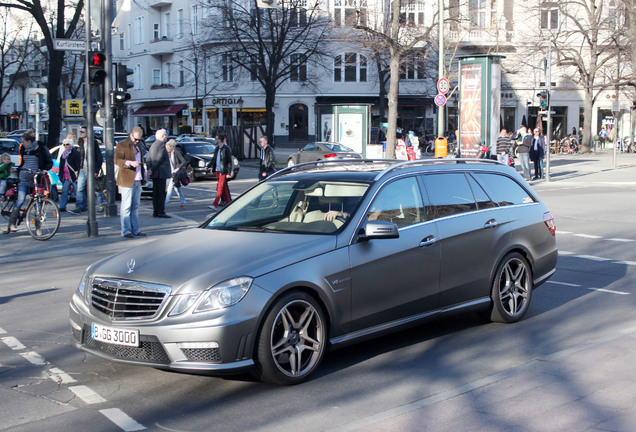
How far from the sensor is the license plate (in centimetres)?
520

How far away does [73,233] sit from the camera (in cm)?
1482

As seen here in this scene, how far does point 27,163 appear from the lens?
47.6 ft

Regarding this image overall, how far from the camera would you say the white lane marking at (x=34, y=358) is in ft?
20.6

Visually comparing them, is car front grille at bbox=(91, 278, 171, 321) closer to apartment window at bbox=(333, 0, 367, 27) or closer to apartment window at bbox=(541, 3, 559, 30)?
apartment window at bbox=(333, 0, 367, 27)

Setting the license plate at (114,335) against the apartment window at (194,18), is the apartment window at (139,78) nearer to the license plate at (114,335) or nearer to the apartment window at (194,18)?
the apartment window at (194,18)

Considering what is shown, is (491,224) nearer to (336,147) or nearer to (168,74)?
(336,147)

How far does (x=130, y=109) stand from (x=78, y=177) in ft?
183

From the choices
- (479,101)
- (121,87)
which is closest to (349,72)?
(479,101)

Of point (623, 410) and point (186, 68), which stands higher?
point (186, 68)

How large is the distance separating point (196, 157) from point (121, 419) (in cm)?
2706

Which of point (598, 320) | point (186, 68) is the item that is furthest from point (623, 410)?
point (186, 68)

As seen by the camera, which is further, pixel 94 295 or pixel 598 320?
pixel 598 320

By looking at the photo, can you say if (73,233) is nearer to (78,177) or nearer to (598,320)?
(78,177)

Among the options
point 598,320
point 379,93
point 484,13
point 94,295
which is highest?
point 484,13
